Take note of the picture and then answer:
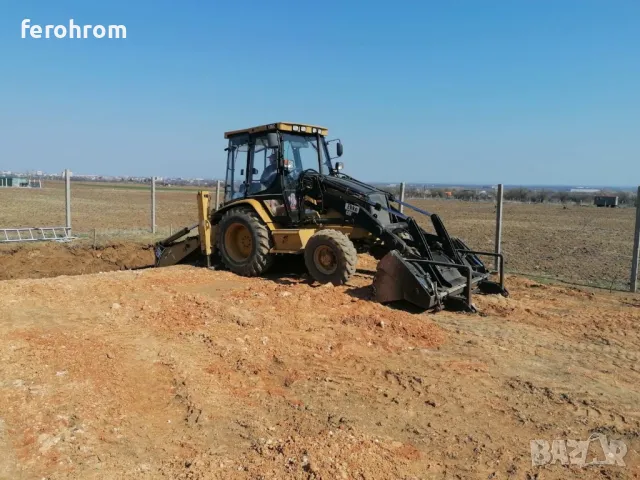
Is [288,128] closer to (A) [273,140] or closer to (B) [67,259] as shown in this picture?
(A) [273,140]

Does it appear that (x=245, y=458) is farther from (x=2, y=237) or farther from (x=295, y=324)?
(x=2, y=237)

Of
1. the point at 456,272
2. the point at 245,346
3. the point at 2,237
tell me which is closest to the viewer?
the point at 245,346

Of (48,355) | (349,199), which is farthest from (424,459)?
(349,199)

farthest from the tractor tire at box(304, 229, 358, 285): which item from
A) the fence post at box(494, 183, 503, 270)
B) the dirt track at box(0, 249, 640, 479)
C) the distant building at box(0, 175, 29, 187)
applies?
the distant building at box(0, 175, 29, 187)

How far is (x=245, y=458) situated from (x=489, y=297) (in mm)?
5824

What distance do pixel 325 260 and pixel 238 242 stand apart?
2574 mm

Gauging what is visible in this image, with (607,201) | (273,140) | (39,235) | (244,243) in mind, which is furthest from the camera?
(607,201)

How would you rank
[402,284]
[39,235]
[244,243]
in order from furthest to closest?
[39,235]
[244,243]
[402,284]

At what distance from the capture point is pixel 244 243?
1026 cm

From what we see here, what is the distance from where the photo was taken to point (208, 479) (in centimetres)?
327

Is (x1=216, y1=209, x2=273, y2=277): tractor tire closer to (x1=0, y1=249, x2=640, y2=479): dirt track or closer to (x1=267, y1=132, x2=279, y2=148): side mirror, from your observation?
(x1=267, y1=132, x2=279, y2=148): side mirror

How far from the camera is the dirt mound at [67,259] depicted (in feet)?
40.9

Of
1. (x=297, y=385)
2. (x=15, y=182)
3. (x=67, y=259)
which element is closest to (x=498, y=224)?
(x=297, y=385)

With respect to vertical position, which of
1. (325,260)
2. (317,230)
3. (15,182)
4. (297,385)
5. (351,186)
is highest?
(15,182)
